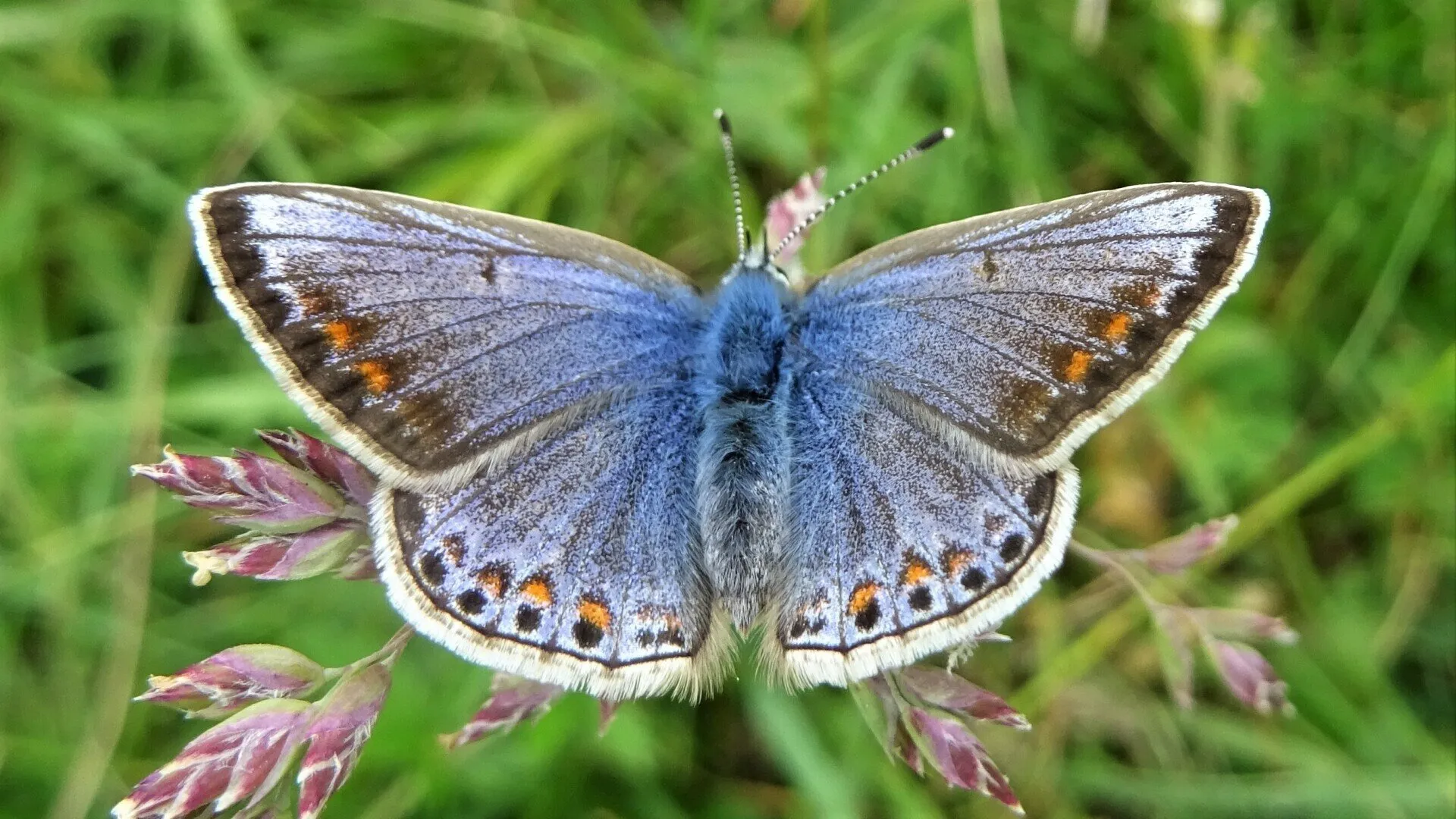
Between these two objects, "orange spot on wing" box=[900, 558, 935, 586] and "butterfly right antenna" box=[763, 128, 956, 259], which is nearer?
"orange spot on wing" box=[900, 558, 935, 586]

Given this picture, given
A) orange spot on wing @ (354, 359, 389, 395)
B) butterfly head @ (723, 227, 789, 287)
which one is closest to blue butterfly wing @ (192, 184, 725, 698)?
orange spot on wing @ (354, 359, 389, 395)

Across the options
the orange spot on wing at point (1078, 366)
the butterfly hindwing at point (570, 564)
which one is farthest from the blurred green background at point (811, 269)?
the orange spot on wing at point (1078, 366)

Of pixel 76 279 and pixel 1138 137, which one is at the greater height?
pixel 1138 137

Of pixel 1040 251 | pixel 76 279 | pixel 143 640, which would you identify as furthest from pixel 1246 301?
pixel 76 279

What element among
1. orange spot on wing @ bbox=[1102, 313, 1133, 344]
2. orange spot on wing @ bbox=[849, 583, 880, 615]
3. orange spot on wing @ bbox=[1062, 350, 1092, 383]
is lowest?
orange spot on wing @ bbox=[849, 583, 880, 615]

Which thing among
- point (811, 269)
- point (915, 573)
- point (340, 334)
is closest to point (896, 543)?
point (915, 573)

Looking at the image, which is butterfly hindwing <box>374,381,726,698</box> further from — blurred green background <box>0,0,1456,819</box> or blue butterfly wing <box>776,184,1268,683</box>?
blurred green background <box>0,0,1456,819</box>

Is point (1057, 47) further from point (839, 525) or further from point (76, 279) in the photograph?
point (76, 279)
